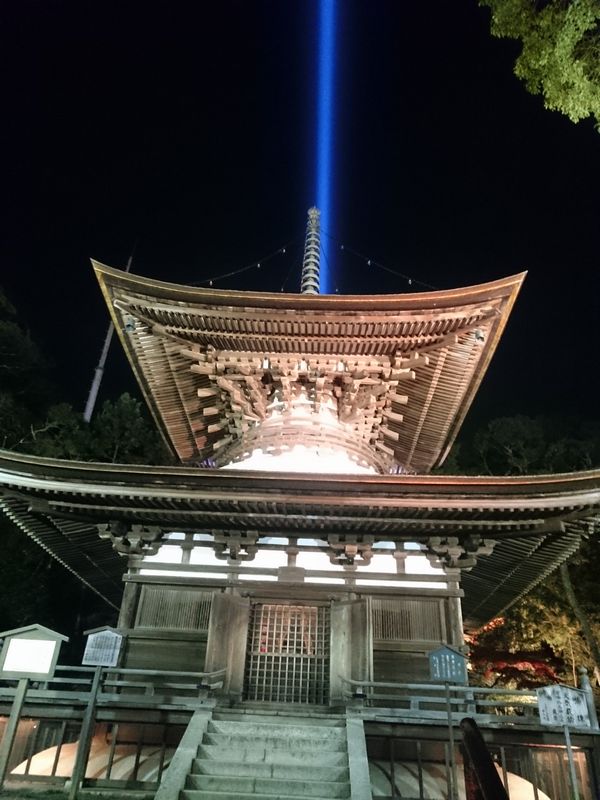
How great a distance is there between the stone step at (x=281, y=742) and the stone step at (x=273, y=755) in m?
0.03

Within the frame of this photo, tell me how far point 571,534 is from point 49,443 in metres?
22.0

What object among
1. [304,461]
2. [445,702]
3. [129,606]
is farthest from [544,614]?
[129,606]

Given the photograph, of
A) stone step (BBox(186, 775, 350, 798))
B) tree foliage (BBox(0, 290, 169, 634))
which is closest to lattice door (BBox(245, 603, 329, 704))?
stone step (BBox(186, 775, 350, 798))

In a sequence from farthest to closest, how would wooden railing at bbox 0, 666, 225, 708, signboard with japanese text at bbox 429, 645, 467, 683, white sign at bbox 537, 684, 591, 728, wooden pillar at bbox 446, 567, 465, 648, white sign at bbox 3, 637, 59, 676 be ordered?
1. wooden pillar at bbox 446, 567, 465, 648
2. wooden railing at bbox 0, 666, 225, 708
3. white sign at bbox 3, 637, 59, 676
4. signboard with japanese text at bbox 429, 645, 467, 683
5. white sign at bbox 537, 684, 591, 728

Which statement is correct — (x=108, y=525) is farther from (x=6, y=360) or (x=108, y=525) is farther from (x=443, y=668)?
(x=6, y=360)

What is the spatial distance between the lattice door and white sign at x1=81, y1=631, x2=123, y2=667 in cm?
280

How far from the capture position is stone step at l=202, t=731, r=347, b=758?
23.4ft

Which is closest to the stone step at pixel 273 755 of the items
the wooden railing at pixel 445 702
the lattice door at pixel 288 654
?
the wooden railing at pixel 445 702

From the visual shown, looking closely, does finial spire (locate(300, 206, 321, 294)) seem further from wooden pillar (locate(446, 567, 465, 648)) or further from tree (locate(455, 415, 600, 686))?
tree (locate(455, 415, 600, 686))

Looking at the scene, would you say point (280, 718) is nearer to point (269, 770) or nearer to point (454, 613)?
point (269, 770)

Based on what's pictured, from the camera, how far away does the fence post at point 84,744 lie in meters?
6.95

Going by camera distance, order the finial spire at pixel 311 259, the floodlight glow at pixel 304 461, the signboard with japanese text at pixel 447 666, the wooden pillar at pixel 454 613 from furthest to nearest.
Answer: the finial spire at pixel 311 259 < the floodlight glow at pixel 304 461 < the wooden pillar at pixel 454 613 < the signboard with japanese text at pixel 447 666

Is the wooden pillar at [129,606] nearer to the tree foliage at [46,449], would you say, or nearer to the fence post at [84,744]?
the fence post at [84,744]

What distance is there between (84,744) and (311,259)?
14.8 metres
